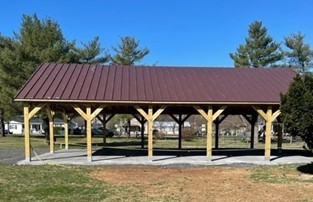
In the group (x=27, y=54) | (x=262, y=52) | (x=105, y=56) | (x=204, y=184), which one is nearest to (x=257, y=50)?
(x=262, y=52)

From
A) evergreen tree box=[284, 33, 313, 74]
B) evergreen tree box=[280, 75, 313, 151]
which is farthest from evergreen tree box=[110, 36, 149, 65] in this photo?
evergreen tree box=[280, 75, 313, 151]

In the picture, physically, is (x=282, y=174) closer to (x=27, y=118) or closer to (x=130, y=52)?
(x=27, y=118)

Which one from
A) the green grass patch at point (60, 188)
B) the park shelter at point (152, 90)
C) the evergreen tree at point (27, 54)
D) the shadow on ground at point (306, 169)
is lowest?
the shadow on ground at point (306, 169)

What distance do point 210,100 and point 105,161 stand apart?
5.08 m

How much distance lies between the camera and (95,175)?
12.7 metres

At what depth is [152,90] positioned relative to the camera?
55.5 ft

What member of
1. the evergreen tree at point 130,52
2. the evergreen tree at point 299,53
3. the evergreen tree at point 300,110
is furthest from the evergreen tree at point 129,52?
the evergreen tree at point 300,110

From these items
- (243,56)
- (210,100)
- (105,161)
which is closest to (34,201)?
(105,161)

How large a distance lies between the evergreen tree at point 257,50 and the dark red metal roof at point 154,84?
64.8ft

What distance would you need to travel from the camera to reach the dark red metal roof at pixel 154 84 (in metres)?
16.0

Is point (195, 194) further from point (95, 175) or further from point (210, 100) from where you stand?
point (210, 100)

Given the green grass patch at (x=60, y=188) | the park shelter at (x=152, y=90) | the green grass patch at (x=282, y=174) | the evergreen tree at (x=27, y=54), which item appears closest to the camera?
the green grass patch at (x=60, y=188)

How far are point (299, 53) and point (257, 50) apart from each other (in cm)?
600

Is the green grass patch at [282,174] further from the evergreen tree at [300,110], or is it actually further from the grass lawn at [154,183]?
the evergreen tree at [300,110]
